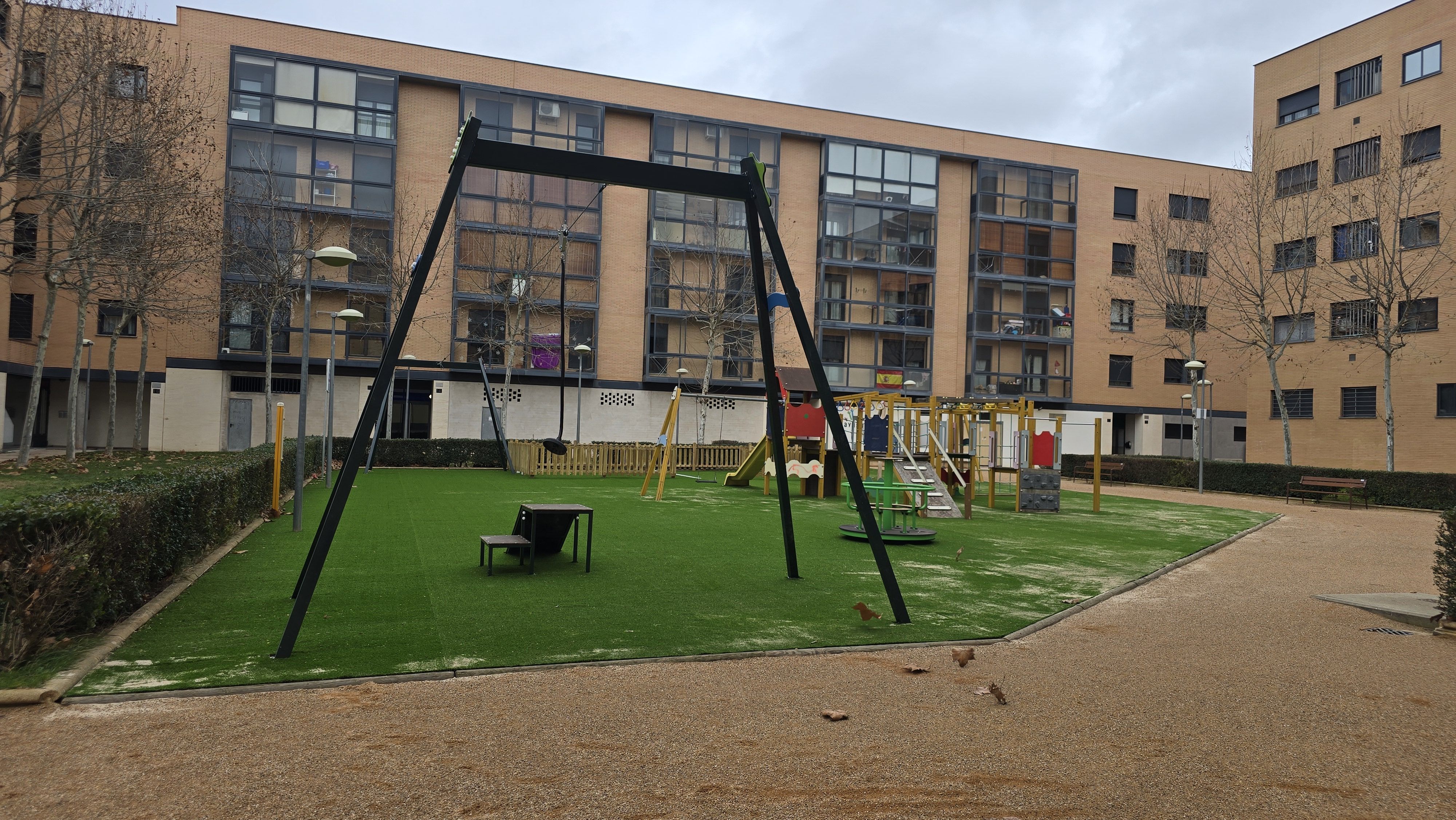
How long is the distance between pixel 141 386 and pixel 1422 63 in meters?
47.4

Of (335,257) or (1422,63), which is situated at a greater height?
(1422,63)

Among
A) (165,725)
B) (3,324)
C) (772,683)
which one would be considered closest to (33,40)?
(3,324)

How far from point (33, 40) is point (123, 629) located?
18233 mm

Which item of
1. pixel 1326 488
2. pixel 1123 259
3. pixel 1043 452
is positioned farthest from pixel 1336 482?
pixel 1123 259

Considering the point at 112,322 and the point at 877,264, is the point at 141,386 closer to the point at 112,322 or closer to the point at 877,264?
Result: the point at 112,322

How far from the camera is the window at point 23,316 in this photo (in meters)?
33.2

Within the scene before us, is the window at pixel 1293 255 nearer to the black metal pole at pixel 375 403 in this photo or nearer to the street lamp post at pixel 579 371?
the street lamp post at pixel 579 371

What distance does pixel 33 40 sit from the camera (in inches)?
722

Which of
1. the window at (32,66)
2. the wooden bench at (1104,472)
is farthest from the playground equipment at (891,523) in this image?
the window at (32,66)

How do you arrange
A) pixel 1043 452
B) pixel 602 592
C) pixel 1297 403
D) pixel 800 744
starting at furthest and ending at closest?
pixel 1297 403
pixel 1043 452
pixel 602 592
pixel 800 744

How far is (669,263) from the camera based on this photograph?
4147 cm

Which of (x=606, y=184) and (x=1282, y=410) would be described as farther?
(x=1282, y=410)

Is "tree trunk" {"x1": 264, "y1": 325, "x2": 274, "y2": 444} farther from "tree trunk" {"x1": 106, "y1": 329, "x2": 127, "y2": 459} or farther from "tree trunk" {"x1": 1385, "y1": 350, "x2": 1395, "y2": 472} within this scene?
"tree trunk" {"x1": 1385, "y1": 350, "x2": 1395, "y2": 472}

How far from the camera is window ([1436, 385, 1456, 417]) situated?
29.0 meters
